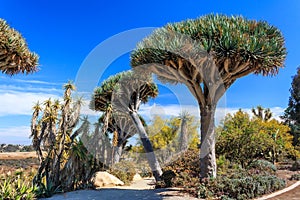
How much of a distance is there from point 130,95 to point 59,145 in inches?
191

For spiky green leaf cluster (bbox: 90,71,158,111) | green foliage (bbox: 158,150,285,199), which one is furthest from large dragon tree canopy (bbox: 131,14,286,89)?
spiky green leaf cluster (bbox: 90,71,158,111)

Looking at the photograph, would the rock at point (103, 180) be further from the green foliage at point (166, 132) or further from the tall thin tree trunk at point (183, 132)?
the green foliage at point (166, 132)

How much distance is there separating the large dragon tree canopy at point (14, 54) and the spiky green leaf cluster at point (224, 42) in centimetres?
332

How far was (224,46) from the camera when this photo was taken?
711cm

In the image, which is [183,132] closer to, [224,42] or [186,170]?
[186,170]

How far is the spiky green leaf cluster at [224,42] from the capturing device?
7.12 metres

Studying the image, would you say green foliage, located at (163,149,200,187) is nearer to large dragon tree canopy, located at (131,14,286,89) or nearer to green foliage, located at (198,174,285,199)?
green foliage, located at (198,174,285,199)

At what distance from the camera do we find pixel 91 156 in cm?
1119

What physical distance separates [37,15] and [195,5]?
6840 mm

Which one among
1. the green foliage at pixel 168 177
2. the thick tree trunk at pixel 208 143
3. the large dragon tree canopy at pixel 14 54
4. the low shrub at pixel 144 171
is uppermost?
the large dragon tree canopy at pixel 14 54

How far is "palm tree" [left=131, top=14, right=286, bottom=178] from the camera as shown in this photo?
7.18 m

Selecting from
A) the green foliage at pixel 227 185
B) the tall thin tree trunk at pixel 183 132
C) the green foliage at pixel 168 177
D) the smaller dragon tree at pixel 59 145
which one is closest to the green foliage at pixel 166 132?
the tall thin tree trunk at pixel 183 132

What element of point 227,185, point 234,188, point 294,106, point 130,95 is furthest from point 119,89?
point 294,106

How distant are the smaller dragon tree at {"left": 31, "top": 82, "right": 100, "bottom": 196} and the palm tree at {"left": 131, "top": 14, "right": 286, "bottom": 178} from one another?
357cm
